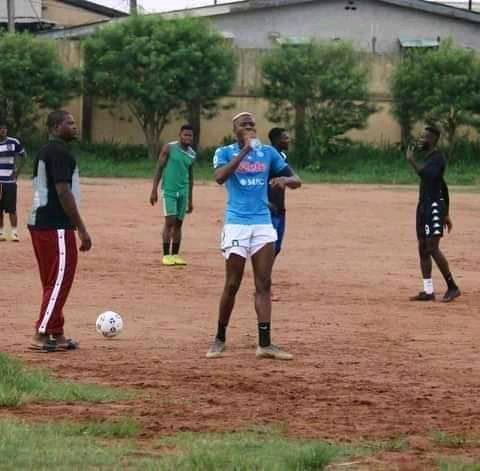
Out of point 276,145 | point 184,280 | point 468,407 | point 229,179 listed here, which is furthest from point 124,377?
point 184,280

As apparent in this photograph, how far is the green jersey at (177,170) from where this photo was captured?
1864cm

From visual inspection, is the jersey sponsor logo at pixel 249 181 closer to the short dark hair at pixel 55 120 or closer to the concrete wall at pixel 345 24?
the short dark hair at pixel 55 120

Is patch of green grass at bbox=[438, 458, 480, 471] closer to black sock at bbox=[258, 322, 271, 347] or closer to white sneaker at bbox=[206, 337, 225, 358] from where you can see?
black sock at bbox=[258, 322, 271, 347]

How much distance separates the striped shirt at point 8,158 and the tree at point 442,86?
2429cm

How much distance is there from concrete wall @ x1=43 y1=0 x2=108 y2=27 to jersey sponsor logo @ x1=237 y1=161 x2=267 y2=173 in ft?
167

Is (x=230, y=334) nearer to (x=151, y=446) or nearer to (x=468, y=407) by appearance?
(x=468, y=407)

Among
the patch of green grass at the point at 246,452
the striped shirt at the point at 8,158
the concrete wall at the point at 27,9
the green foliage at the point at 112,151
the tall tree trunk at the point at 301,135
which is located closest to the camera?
the patch of green grass at the point at 246,452

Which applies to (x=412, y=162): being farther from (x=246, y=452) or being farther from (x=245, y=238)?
(x=246, y=452)

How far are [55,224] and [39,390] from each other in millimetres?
2409

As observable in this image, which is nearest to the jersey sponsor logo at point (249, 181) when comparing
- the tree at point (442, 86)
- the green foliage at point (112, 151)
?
the tree at point (442, 86)

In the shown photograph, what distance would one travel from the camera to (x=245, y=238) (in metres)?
11.0

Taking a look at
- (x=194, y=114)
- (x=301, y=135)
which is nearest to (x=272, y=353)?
(x=301, y=135)

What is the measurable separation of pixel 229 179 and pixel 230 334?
212 cm

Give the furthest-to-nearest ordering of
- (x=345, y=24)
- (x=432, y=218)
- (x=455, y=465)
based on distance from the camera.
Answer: (x=345, y=24), (x=432, y=218), (x=455, y=465)
